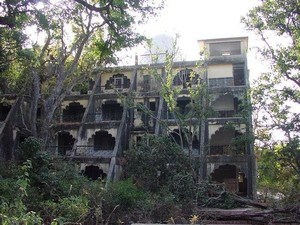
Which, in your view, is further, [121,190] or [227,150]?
[227,150]

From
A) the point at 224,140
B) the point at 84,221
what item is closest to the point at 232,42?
the point at 224,140

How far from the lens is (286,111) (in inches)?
818

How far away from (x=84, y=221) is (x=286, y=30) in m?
12.9

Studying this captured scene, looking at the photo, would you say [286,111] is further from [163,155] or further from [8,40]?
[8,40]

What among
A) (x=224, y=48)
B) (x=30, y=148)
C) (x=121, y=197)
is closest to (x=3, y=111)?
(x=30, y=148)

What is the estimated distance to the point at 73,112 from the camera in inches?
1212

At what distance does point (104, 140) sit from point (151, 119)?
3761mm

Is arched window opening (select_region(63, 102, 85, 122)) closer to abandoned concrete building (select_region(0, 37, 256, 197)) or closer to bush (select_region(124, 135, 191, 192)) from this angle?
abandoned concrete building (select_region(0, 37, 256, 197))

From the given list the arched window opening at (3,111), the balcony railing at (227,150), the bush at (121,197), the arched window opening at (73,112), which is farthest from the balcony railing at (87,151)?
the bush at (121,197)

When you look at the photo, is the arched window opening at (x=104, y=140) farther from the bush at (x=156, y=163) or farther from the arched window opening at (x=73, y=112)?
the bush at (x=156, y=163)

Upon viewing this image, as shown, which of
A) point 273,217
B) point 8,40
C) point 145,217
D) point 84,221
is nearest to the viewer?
point 84,221

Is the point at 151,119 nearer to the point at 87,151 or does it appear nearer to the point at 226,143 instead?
the point at 87,151

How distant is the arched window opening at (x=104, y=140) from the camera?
93.5ft

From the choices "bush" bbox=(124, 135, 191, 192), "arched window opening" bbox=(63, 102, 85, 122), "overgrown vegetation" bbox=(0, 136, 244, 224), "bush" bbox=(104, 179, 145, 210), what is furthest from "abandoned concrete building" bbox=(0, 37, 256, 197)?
"bush" bbox=(104, 179, 145, 210)
